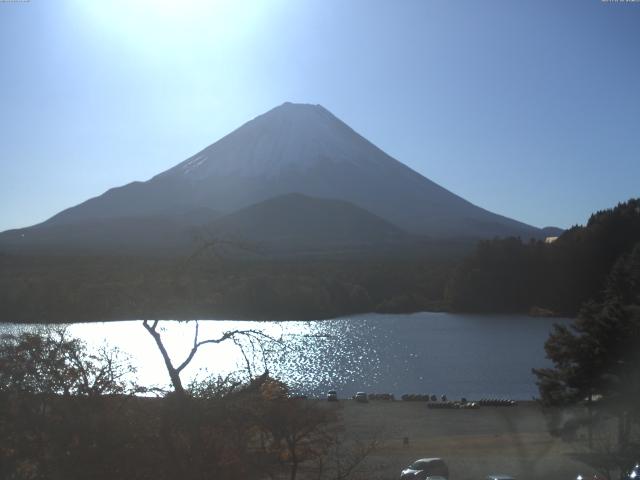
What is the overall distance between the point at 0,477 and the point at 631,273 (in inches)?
1045

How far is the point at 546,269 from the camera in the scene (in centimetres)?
4106

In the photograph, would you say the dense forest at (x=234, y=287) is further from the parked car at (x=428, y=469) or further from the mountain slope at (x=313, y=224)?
the mountain slope at (x=313, y=224)

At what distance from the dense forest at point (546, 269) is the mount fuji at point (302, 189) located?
26109 millimetres

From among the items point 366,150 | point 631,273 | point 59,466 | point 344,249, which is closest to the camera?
point 59,466

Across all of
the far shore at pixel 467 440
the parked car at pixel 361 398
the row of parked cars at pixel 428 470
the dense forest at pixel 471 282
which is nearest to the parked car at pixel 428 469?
the row of parked cars at pixel 428 470

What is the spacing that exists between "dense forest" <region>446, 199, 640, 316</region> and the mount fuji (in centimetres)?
2611

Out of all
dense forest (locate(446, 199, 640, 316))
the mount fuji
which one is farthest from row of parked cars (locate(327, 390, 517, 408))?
the mount fuji

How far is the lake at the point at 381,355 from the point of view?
1762 cm

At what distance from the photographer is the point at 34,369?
11.4 ft

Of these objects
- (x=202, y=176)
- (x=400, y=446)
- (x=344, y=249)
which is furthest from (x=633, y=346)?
(x=202, y=176)

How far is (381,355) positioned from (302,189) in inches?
2441

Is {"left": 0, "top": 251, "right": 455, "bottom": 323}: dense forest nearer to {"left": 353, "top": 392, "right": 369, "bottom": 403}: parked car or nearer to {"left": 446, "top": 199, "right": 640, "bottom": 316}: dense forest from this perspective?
{"left": 446, "top": 199, "right": 640, "bottom": 316}: dense forest

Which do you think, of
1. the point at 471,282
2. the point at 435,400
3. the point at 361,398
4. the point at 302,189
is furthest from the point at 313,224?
the point at 361,398

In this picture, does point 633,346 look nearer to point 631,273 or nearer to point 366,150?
point 631,273
